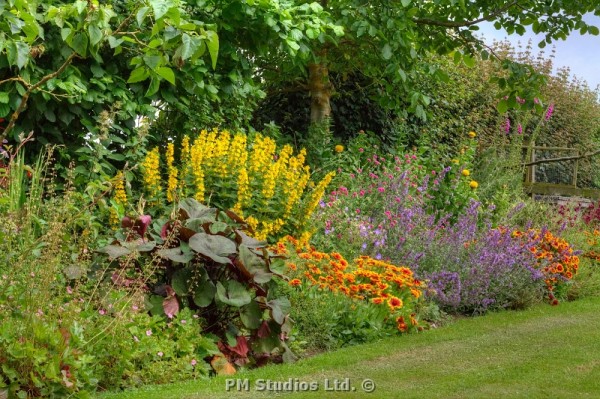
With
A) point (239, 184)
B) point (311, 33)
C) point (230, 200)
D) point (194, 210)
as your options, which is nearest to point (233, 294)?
point (194, 210)

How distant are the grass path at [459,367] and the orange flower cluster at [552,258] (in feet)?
3.83

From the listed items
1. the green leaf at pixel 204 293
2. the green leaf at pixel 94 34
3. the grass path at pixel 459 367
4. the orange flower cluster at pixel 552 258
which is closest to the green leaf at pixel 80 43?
the green leaf at pixel 94 34

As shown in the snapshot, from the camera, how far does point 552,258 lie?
23.8 ft

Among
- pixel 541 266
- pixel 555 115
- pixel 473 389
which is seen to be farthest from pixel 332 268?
pixel 555 115

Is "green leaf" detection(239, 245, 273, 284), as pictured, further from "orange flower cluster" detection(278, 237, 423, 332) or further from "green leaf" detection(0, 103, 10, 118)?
"green leaf" detection(0, 103, 10, 118)

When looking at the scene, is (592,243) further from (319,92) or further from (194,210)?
(194,210)

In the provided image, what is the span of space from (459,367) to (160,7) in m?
3.08

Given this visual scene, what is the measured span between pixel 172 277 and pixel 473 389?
1.93 m

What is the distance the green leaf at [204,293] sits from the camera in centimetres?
484

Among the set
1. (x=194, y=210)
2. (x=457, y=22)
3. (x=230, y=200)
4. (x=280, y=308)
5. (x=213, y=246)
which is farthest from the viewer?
(x=457, y=22)

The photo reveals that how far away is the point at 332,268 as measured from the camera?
5684 mm

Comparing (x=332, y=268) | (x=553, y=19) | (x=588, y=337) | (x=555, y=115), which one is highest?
(x=553, y=19)

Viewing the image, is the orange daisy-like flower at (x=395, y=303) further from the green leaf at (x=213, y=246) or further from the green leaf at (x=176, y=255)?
the green leaf at (x=176, y=255)

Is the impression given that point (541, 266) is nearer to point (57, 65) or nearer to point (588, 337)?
point (588, 337)
